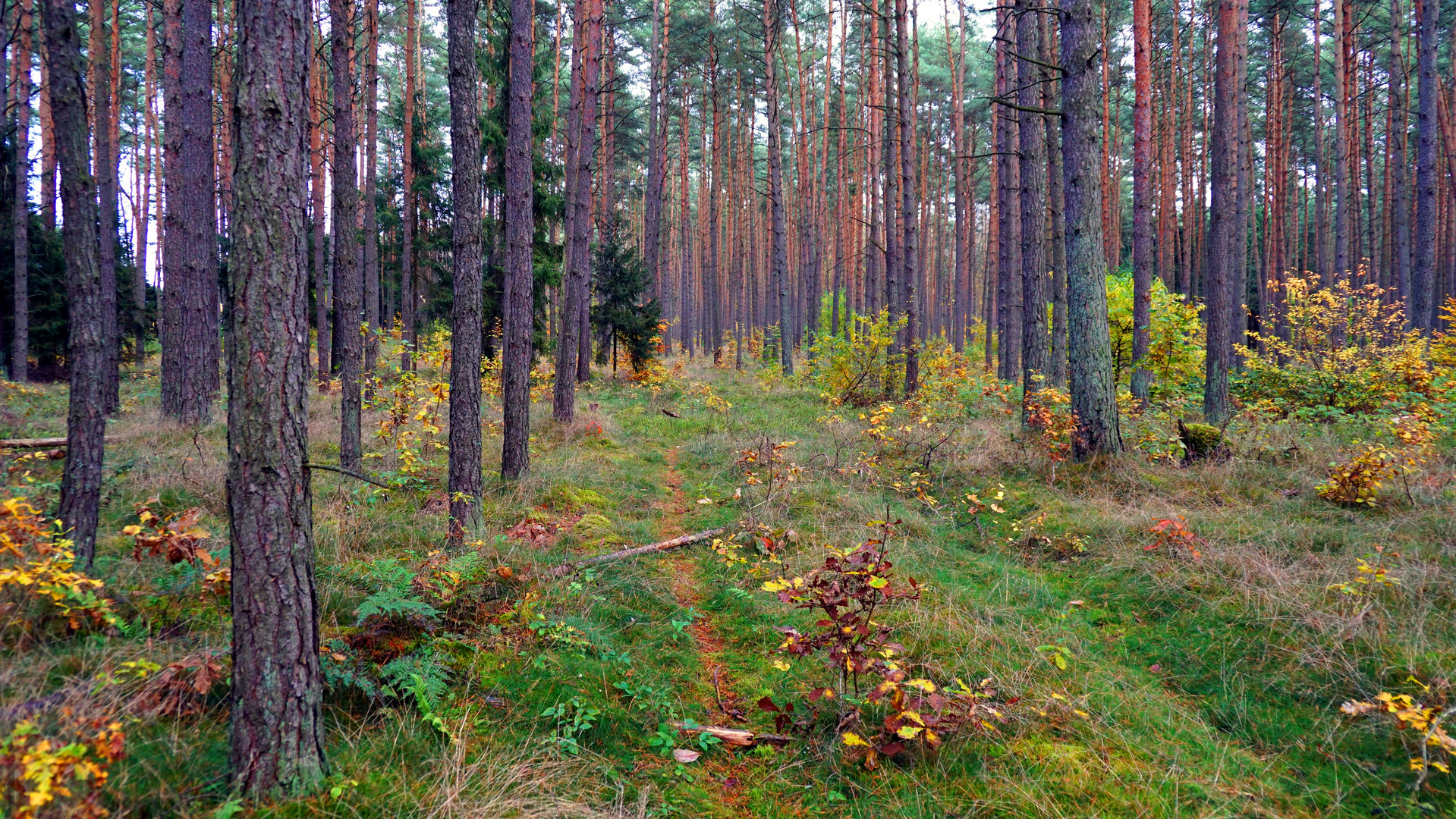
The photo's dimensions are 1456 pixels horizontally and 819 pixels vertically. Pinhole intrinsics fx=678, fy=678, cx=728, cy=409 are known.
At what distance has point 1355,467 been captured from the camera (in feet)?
19.3

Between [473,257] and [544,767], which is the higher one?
[473,257]

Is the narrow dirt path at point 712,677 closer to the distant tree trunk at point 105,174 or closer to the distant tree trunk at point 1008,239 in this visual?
the distant tree trunk at point 105,174

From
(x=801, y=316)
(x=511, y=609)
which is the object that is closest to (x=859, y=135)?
(x=801, y=316)

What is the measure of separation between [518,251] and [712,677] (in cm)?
576

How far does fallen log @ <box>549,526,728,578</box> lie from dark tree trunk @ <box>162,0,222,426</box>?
25.8ft

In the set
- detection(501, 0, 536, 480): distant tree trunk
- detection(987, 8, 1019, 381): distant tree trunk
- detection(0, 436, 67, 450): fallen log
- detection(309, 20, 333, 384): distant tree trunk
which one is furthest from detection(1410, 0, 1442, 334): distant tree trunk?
detection(309, 20, 333, 384): distant tree trunk

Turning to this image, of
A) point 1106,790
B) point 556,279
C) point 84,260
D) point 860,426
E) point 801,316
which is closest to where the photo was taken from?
point 1106,790

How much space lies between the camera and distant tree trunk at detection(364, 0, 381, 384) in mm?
11422

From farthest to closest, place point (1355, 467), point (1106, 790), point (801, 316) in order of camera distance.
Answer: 1. point (801, 316)
2. point (1355, 467)
3. point (1106, 790)

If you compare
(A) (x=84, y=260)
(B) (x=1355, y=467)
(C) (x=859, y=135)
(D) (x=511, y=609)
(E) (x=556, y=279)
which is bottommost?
(D) (x=511, y=609)

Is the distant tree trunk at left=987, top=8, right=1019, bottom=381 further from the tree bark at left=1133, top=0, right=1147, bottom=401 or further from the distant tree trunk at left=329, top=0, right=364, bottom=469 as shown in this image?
the distant tree trunk at left=329, top=0, right=364, bottom=469

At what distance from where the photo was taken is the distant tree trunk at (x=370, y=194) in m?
11.4

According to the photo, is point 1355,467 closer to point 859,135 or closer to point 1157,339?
point 1157,339

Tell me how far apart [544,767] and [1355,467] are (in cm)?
699
